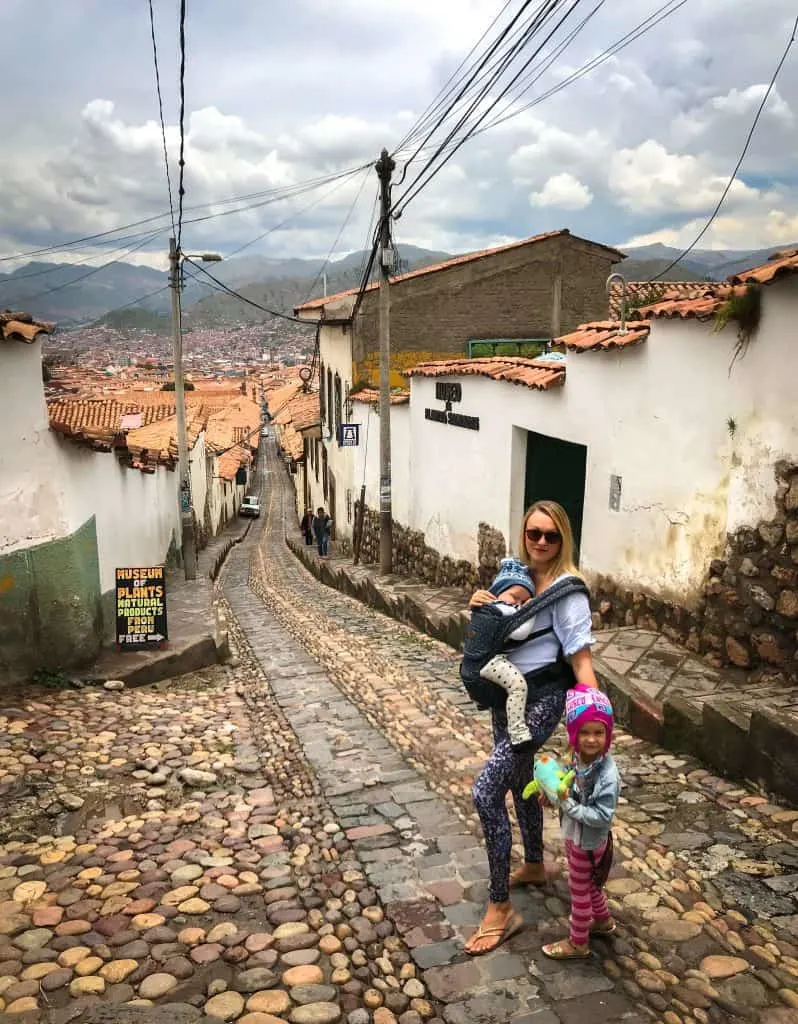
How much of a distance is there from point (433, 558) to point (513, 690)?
9296 mm

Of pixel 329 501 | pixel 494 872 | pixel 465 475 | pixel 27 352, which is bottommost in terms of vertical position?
pixel 329 501

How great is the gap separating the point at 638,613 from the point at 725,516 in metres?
1.44

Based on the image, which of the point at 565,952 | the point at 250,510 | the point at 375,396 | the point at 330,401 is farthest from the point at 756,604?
the point at 250,510

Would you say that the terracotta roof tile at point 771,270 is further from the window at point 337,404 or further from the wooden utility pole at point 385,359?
the window at point 337,404

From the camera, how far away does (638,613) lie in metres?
6.48

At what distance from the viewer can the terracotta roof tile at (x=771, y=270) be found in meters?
4.48

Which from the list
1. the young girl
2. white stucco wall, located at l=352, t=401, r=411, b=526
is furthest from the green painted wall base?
white stucco wall, located at l=352, t=401, r=411, b=526

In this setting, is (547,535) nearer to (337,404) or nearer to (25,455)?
(25,455)

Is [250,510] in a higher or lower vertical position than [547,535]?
lower

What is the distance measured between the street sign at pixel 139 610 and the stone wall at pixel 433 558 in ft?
13.7

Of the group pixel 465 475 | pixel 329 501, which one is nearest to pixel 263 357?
pixel 329 501

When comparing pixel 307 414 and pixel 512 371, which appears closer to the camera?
pixel 512 371

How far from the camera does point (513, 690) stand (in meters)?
2.84

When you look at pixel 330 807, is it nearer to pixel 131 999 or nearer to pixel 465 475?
pixel 131 999
